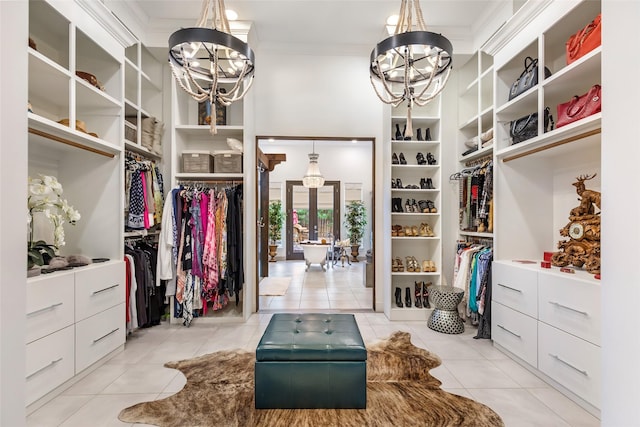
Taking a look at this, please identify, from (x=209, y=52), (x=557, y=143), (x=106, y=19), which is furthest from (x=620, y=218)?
(x=106, y=19)

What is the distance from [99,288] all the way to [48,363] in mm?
592

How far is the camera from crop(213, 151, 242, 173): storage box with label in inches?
140

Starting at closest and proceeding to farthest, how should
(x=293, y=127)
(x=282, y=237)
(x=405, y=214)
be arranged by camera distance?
(x=405, y=214) < (x=293, y=127) < (x=282, y=237)

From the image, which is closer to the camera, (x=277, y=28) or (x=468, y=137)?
(x=277, y=28)

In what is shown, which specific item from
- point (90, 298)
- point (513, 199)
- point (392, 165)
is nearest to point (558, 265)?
point (513, 199)

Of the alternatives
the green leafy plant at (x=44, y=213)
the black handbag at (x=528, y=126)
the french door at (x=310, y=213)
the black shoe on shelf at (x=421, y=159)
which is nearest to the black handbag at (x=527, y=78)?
the black handbag at (x=528, y=126)

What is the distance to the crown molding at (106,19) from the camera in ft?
7.81

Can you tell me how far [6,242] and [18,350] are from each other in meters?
0.28

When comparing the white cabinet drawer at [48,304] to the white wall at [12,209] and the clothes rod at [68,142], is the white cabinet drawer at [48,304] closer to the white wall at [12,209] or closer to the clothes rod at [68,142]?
the clothes rod at [68,142]

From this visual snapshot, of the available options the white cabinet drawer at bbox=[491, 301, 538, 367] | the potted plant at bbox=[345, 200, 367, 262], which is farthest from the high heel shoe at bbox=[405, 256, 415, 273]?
the potted plant at bbox=[345, 200, 367, 262]

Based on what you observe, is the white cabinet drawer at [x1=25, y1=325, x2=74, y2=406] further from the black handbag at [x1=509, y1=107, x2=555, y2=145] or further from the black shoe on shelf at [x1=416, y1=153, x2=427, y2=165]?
the black handbag at [x1=509, y1=107, x2=555, y2=145]

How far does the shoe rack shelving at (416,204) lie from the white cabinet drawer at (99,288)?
2.81 m

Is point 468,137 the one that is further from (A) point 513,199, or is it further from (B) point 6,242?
(B) point 6,242

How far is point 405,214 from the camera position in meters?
3.74
